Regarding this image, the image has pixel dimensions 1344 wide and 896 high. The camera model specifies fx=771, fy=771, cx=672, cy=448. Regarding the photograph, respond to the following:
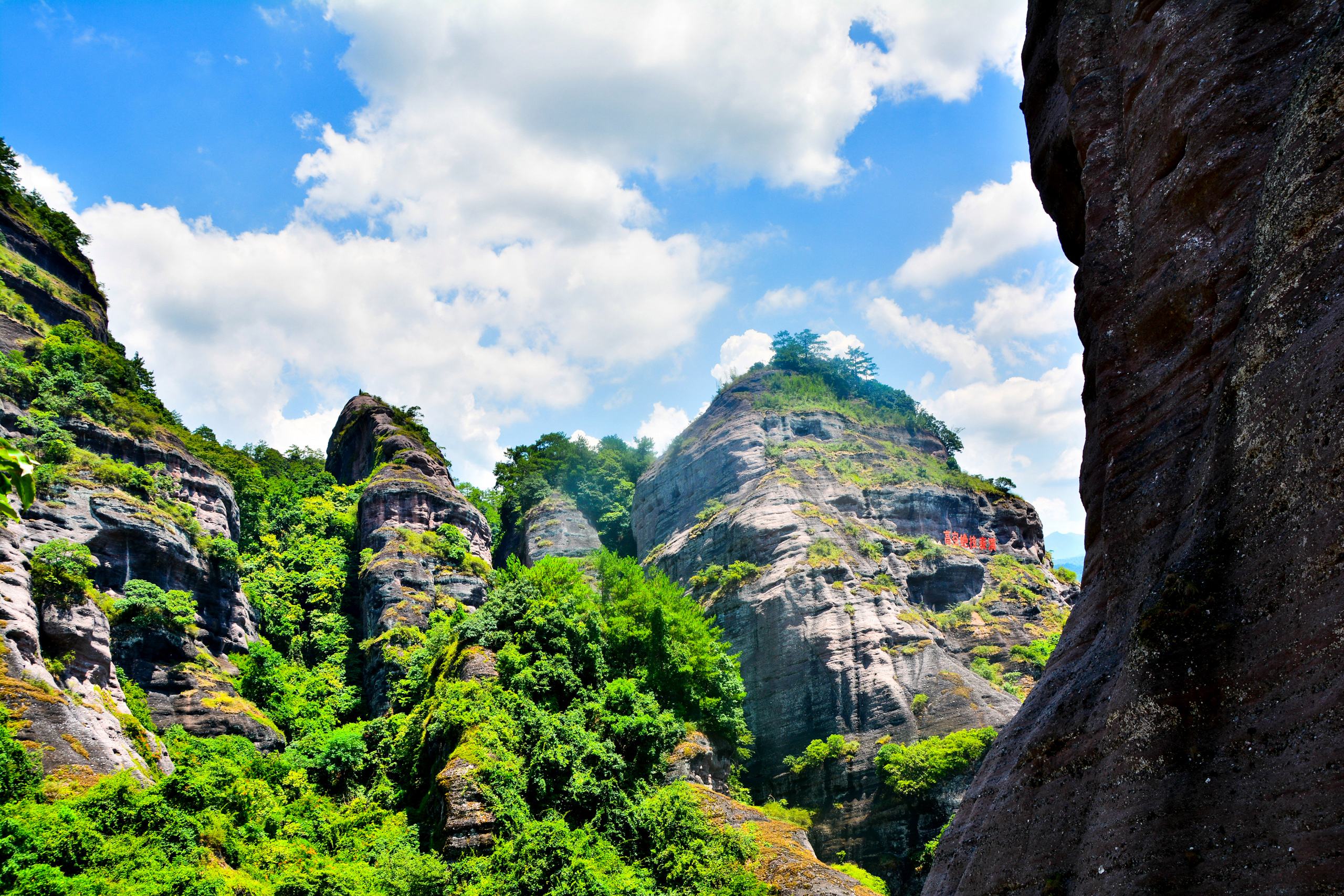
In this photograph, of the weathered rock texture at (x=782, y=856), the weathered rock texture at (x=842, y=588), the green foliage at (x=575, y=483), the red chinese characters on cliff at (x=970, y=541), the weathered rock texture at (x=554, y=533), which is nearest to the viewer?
the weathered rock texture at (x=782, y=856)

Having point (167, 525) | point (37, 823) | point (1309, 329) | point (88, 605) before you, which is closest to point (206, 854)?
point (37, 823)

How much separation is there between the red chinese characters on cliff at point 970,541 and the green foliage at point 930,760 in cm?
2449

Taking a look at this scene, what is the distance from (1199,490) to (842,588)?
4141cm

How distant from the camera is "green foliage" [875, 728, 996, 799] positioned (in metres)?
37.8

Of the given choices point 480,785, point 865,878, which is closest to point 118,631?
point 480,785

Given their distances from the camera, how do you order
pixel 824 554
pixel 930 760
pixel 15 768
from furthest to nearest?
1. pixel 824 554
2. pixel 930 760
3. pixel 15 768

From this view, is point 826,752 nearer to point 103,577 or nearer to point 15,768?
point 15,768

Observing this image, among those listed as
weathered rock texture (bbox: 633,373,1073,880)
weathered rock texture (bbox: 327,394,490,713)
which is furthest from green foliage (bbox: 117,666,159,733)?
weathered rock texture (bbox: 633,373,1073,880)

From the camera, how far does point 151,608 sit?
1439 inches

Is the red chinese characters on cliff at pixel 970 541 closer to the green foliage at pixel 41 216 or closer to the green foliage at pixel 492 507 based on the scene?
the green foliage at pixel 492 507

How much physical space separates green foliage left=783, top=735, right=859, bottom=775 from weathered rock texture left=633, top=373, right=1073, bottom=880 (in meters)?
0.45

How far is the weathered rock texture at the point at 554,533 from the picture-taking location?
67.5m

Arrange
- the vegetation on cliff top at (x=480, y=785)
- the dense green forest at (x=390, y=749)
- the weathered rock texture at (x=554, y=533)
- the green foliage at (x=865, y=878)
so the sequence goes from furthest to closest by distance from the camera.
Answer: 1. the weathered rock texture at (x=554, y=533)
2. the green foliage at (x=865, y=878)
3. the dense green forest at (x=390, y=749)
4. the vegetation on cliff top at (x=480, y=785)

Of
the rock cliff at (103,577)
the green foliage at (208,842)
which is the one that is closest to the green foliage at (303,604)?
the rock cliff at (103,577)
